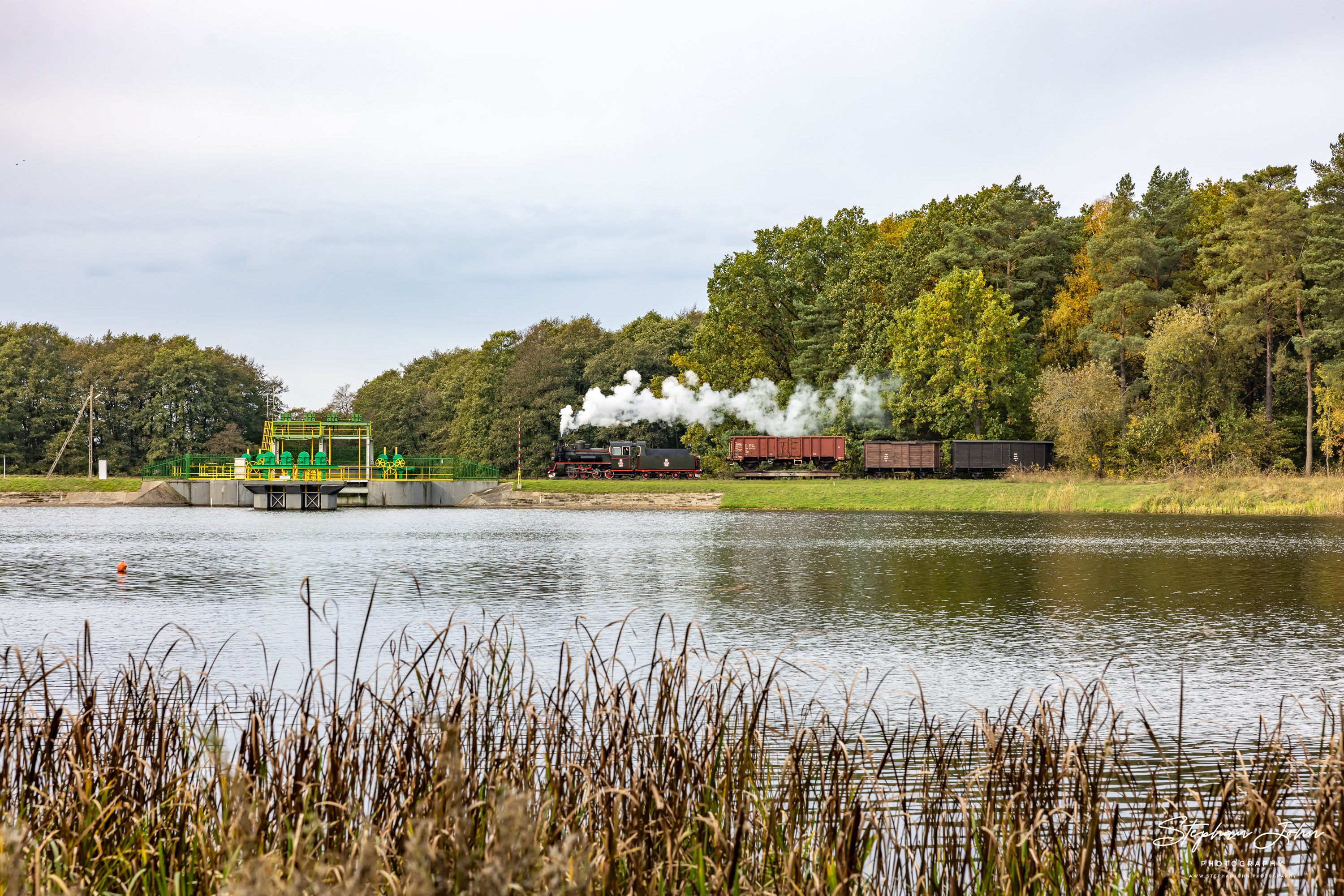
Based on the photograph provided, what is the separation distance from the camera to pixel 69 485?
179ft

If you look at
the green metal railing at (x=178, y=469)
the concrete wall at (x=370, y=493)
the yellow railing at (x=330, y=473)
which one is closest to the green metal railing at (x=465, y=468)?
the yellow railing at (x=330, y=473)

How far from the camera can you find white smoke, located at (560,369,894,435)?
6147 centimetres

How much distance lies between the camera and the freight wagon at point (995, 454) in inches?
2175

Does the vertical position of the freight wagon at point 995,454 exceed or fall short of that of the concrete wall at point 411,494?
it exceeds it

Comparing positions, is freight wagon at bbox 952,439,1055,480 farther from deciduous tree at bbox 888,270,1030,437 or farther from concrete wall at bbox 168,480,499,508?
concrete wall at bbox 168,480,499,508

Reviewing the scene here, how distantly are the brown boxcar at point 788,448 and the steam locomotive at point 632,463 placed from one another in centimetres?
261

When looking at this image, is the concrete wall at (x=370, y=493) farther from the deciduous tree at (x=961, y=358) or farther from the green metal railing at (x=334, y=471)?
the deciduous tree at (x=961, y=358)

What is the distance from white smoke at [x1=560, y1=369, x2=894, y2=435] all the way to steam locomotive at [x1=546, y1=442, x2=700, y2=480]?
5.60 metres

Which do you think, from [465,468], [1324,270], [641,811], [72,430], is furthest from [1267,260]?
[72,430]

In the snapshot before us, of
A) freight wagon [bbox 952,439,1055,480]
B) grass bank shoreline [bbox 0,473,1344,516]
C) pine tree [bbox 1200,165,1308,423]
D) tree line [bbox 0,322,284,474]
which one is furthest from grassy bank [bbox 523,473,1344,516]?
tree line [bbox 0,322,284,474]

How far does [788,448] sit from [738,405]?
5706 millimetres

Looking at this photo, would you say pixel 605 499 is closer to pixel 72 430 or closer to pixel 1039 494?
pixel 1039 494

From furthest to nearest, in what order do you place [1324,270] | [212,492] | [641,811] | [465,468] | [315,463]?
[465,468] < [212,492] < [315,463] < [1324,270] < [641,811]

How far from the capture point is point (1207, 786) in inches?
272
